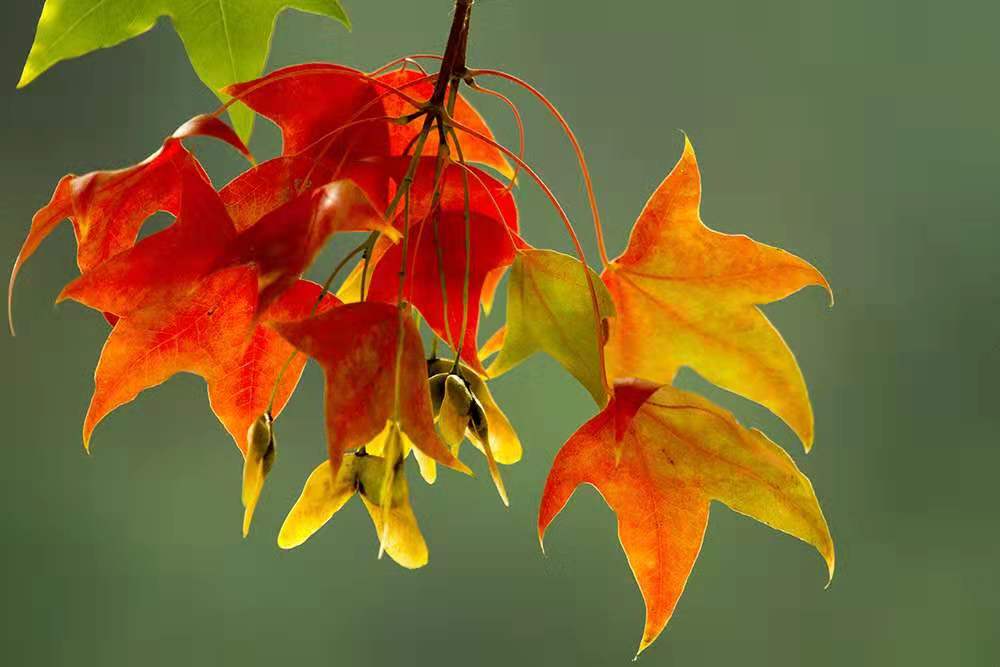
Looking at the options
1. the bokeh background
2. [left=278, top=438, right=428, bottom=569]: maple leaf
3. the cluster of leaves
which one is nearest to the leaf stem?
the cluster of leaves

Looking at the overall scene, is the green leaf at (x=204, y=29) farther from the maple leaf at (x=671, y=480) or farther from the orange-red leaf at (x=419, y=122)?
the maple leaf at (x=671, y=480)

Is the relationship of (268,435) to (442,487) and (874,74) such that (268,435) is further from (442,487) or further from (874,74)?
(874,74)

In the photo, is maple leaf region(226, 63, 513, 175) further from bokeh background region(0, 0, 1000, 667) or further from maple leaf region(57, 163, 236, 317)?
bokeh background region(0, 0, 1000, 667)

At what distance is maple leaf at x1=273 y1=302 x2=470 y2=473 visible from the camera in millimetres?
298

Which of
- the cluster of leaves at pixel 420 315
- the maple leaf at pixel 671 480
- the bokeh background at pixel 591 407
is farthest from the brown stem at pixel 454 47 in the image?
the bokeh background at pixel 591 407

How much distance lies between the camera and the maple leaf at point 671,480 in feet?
1.19

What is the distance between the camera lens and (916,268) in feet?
6.54

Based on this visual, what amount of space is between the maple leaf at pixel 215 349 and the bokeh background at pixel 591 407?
1.43 metres

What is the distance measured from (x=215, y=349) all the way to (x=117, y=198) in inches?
2.2

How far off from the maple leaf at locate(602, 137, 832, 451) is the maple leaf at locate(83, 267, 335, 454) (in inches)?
4.6

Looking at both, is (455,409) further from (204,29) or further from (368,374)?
(204,29)

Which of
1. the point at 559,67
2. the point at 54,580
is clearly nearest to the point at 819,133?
the point at 559,67

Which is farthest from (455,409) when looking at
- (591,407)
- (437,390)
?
(591,407)

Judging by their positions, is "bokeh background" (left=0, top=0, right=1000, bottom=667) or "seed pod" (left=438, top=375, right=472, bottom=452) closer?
"seed pod" (left=438, top=375, right=472, bottom=452)
